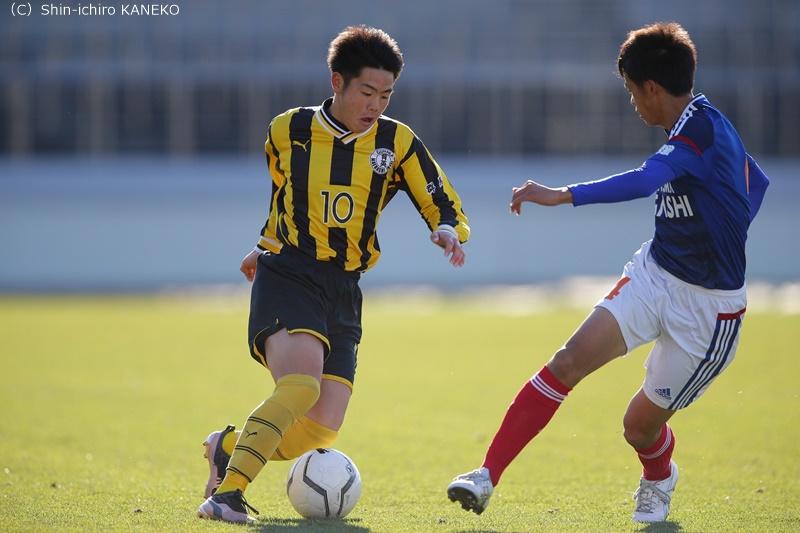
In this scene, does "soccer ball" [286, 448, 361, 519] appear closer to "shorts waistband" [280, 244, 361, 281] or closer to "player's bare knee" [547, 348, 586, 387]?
"shorts waistband" [280, 244, 361, 281]

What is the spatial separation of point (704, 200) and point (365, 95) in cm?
163

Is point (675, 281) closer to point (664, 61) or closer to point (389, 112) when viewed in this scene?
point (664, 61)

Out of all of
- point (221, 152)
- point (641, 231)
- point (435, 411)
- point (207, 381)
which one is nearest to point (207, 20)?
point (221, 152)

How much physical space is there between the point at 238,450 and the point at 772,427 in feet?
16.5

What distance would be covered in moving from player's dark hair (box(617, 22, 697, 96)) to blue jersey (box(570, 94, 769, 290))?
0.39 ft

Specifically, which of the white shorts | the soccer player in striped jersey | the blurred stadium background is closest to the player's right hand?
the soccer player in striped jersey

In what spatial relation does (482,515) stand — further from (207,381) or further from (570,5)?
(570,5)

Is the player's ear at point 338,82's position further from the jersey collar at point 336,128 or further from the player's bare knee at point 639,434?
the player's bare knee at point 639,434

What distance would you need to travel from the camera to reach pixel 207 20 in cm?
3077

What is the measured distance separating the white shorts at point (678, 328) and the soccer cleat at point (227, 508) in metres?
1.87

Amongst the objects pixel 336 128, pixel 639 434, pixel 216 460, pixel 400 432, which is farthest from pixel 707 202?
pixel 400 432

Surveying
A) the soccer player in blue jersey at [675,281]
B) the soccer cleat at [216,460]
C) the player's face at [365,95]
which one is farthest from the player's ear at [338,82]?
the soccer cleat at [216,460]

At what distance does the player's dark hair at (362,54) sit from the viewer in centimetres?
504

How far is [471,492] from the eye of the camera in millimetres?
4566
